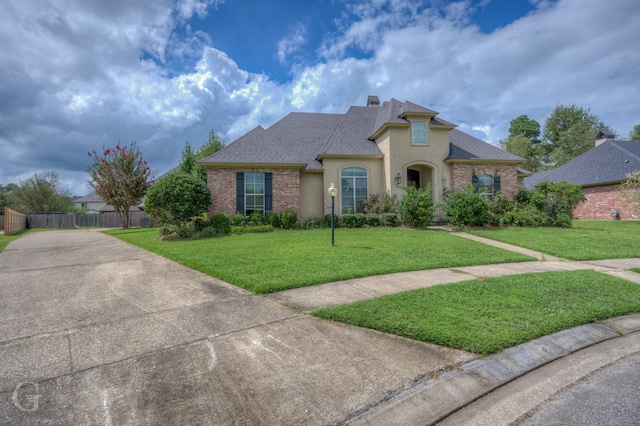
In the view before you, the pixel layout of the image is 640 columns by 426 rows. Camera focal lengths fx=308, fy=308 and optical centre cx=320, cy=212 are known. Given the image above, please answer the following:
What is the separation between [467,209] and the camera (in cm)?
1287

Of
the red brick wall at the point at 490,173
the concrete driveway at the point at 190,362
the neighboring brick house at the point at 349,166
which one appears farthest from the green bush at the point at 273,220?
the concrete driveway at the point at 190,362

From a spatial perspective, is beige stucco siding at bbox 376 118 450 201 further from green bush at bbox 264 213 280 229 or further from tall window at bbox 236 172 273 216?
tall window at bbox 236 172 273 216

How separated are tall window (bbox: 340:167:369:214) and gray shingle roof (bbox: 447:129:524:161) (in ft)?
14.7

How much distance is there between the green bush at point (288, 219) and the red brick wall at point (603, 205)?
19582mm

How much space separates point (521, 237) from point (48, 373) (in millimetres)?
12424

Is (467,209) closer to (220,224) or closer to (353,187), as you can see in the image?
(353,187)

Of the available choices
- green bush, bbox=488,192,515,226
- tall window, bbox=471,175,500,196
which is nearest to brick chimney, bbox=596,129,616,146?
tall window, bbox=471,175,500,196

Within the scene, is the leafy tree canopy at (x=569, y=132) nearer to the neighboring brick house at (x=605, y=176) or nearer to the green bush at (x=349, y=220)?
the neighboring brick house at (x=605, y=176)

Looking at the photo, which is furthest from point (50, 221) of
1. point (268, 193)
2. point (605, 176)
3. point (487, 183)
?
point (605, 176)

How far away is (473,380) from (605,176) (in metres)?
24.9

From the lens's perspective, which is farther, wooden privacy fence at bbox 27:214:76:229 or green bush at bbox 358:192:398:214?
wooden privacy fence at bbox 27:214:76:229

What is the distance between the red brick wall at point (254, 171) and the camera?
1429 centimetres

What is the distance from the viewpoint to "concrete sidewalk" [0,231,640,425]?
7.02 feet

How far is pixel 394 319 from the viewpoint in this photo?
353 centimetres
